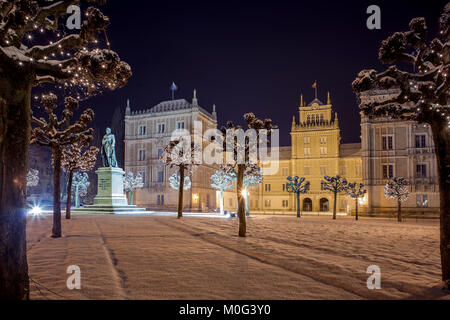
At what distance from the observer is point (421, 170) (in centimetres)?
4419

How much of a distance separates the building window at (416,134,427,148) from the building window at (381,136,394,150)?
3.07 m

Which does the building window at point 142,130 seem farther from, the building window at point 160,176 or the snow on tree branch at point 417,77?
the snow on tree branch at point 417,77

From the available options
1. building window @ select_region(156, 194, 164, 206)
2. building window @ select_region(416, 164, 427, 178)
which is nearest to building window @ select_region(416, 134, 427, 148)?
building window @ select_region(416, 164, 427, 178)

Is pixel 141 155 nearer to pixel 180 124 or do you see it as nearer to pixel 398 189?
pixel 180 124

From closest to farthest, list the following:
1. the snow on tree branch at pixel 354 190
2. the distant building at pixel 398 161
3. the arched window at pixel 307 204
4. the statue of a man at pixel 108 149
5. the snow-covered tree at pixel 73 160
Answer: the snow-covered tree at pixel 73 160 → the statue of a man at pixel 108 149 → the snow on tree branch at pixel 354 190 → the distant building at pixel 398 161 → the arched window at pixel 307 204

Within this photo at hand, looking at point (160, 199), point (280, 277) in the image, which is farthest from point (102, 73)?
point (160, 199)

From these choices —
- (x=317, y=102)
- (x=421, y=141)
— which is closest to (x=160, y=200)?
(x=317, y=102)

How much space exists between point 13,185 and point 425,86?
8.17 metres

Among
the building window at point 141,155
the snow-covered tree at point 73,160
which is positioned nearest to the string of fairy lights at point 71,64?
the snow-covered tree at point 73,160

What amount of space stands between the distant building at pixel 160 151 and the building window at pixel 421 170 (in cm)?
3126

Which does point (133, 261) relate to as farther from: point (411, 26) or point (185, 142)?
point (185, 142)

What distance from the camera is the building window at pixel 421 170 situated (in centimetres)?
4388
